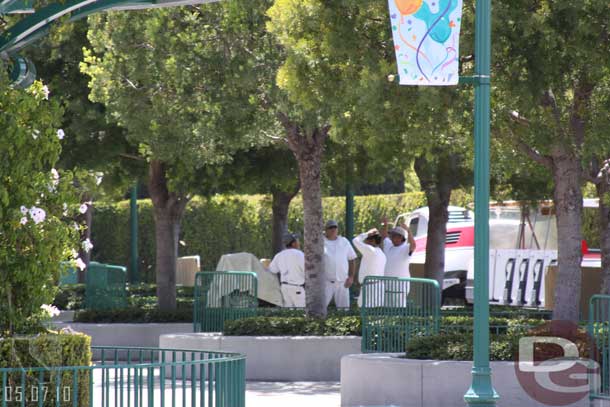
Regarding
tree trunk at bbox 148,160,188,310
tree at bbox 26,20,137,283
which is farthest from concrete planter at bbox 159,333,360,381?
tree trunk at bbox 148,160,188,310

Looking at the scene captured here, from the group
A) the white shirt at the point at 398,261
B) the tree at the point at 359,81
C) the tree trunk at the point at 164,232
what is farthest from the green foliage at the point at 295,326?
the tree trunk at the point at 164,232

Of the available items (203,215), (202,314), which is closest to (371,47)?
(202,314)

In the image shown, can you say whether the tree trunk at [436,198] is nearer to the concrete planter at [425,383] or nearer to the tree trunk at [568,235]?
the tree trunk at [568,235]

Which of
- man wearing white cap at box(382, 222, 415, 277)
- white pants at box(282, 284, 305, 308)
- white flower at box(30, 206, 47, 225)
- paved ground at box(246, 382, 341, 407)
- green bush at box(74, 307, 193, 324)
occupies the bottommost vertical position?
paved ground at box(246, 382, 341, 407)

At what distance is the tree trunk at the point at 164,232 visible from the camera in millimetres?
21969

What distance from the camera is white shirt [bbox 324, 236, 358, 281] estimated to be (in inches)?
766

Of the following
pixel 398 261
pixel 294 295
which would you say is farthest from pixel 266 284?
pixel 398 261

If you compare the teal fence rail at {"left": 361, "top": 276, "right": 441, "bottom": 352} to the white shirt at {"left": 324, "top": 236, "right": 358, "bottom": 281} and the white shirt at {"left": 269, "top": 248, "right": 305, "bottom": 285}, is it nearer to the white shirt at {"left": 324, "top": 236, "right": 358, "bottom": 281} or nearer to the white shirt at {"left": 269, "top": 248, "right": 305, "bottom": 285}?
the white shirt at {"left": 324, "top": 236, "right": 358, "bottom": 281}

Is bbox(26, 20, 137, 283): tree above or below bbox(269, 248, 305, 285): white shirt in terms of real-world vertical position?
above

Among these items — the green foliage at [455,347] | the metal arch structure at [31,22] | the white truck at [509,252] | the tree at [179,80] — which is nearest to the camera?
the metal arch structure at [31,22]

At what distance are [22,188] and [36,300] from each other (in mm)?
781

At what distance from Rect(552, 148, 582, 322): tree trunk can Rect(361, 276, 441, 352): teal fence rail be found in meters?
1.46

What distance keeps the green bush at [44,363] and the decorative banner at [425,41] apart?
3.26 metres

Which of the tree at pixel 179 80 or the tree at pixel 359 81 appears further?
the tree at pixel 179 80
